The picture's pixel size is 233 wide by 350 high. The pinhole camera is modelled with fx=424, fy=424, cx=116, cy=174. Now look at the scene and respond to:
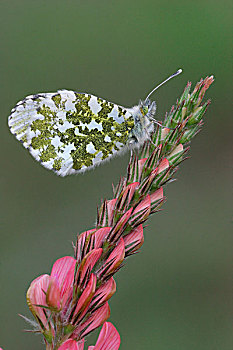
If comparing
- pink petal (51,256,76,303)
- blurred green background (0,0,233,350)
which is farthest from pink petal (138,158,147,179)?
blurred green background (0,0,233,350)

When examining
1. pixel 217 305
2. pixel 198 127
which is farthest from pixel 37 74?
pixel 198 127

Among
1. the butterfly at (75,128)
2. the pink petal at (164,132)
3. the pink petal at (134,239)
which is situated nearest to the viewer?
the pink petal at (134,239)

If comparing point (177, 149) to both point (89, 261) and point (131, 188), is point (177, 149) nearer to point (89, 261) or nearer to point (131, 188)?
point (131, 188)

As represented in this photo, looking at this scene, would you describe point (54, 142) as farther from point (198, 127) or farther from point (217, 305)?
point (217, 305)

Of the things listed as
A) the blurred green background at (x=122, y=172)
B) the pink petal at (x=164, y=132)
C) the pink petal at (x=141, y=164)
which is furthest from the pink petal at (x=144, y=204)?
the blurred green background at (x=122, y=172)

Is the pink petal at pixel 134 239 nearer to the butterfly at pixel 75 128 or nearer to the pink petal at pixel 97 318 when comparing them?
the pink petal at pixel 97 318

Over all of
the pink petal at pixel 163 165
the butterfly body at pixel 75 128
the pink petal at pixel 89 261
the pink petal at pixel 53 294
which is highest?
the butterfly body at pixel 75 128

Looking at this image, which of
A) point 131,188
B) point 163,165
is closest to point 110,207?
point 131,188

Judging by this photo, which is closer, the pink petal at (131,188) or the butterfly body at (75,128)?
the pink petal at (131,188)
